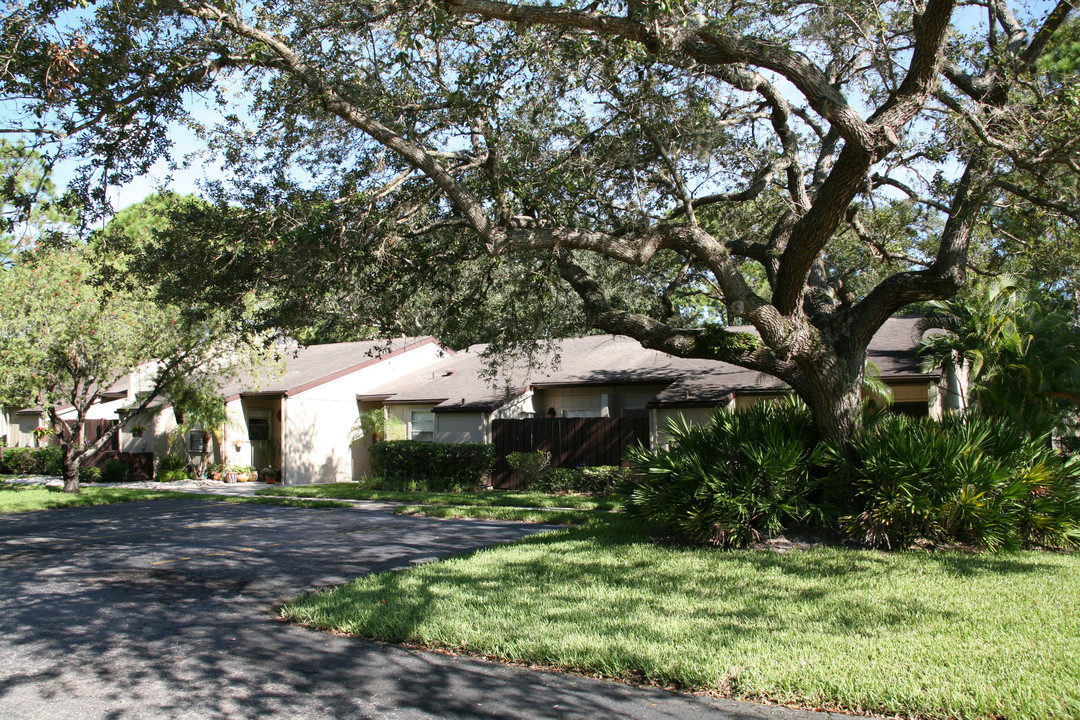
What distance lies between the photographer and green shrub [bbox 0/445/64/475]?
30312 mm

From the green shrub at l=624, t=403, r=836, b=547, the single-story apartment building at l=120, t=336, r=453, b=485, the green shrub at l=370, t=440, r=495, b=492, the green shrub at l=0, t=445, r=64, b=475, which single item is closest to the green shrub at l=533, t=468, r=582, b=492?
the green shrub at l=370, t=440, r=495, b=492

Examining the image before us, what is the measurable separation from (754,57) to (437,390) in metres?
19.4

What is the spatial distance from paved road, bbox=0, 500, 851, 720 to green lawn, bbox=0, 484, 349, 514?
681cm

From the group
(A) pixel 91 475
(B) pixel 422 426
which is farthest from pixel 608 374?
(A) pixel 91 475

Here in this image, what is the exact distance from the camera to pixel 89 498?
19.7 metres

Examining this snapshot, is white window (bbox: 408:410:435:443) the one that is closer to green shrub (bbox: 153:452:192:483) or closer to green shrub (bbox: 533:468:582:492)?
green shrub (bbox: 533:468:582:492)

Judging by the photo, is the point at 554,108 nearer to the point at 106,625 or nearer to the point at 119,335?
the point at 106,625

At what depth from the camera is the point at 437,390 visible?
86.9 ft

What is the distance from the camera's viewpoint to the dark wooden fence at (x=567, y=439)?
21.6 m

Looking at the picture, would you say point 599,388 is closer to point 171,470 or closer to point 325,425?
point 325,425

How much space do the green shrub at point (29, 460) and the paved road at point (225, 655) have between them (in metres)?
21.1

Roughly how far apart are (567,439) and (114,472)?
16.1 meters

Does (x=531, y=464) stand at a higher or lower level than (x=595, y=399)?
lower

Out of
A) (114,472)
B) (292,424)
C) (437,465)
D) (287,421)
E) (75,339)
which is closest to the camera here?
(75,339)
